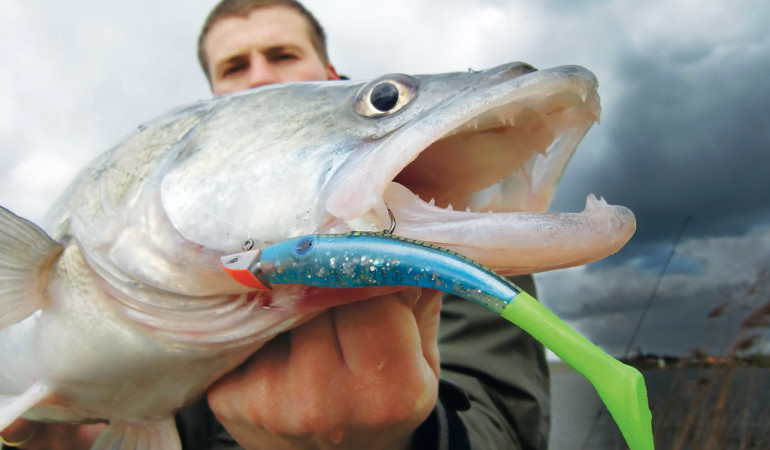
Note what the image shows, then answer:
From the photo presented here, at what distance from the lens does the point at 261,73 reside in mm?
2871

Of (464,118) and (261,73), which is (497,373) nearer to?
(464,118)

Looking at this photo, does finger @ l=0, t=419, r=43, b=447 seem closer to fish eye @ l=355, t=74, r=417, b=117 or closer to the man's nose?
fish eye @ l=355, t=74, r=417, b=117

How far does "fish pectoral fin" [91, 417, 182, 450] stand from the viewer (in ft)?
4.12

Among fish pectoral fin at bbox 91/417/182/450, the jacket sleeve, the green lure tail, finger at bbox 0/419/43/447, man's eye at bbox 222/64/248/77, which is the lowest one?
the jacket sleeve

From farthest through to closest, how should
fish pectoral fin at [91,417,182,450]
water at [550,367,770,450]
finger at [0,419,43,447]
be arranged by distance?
water at [550,367,770,450]
finger at [0,419,43,447]
fish pectoral fin at [91,417,182,450]

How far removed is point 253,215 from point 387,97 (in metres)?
0.33

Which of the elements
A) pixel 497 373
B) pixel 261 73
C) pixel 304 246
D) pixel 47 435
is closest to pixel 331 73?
pixel 261 73

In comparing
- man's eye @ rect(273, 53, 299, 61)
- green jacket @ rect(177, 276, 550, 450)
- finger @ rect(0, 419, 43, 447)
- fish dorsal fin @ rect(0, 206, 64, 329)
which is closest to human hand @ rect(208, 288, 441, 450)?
fish dorsal fin @ rect(0, 206, 64, 329)

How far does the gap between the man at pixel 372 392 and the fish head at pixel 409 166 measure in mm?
224

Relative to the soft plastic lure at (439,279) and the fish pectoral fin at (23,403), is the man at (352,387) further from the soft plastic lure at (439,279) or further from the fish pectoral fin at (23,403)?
the fish pectoral fin at (23,403)

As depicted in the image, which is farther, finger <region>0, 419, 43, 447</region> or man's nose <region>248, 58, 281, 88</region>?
man's nose <region>248, 58, 281, 88</region>

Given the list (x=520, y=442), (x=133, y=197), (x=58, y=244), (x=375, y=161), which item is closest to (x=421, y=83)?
(x=375, y=161)

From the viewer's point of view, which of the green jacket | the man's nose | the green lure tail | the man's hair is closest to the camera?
the green lure tail

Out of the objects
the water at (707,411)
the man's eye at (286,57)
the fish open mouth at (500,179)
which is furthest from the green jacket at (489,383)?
the man's eye at (286,57)
